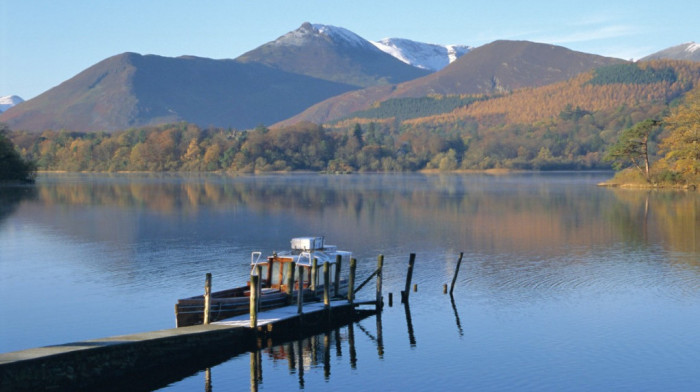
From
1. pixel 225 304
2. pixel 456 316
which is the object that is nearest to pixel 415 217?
pixel 456 316

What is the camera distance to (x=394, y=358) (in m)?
28.7

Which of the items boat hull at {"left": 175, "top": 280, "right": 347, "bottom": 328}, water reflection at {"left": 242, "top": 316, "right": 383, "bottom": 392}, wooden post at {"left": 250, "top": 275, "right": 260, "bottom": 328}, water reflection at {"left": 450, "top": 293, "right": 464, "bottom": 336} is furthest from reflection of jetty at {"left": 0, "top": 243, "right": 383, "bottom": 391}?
water reflection at {"left": 450, "top": 293, "right": 464, "bottom": 336}

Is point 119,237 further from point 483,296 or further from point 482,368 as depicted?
point 482,368

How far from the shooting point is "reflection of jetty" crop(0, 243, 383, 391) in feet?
76.6

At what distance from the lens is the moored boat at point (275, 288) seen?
98.3ft

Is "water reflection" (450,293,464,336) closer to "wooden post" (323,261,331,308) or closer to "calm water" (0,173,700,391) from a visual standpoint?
"calm water" (0,173,700,391)

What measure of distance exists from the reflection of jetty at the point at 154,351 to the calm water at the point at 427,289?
82 cm

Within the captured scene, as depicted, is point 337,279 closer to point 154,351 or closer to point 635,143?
point 154,351

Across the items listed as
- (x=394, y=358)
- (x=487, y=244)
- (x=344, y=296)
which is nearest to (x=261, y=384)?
(x=394, y=358)

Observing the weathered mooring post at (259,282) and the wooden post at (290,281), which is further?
the wooden post at (290,281)

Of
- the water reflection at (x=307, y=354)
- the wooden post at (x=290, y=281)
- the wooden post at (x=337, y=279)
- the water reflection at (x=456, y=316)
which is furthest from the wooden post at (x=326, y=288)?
the water reflection at (x=456, y=316)

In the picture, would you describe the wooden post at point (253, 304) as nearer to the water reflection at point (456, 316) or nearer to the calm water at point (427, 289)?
the calm water at point (427, 289)

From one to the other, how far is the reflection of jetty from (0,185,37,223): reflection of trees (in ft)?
177

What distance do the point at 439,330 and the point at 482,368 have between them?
4987 mm
